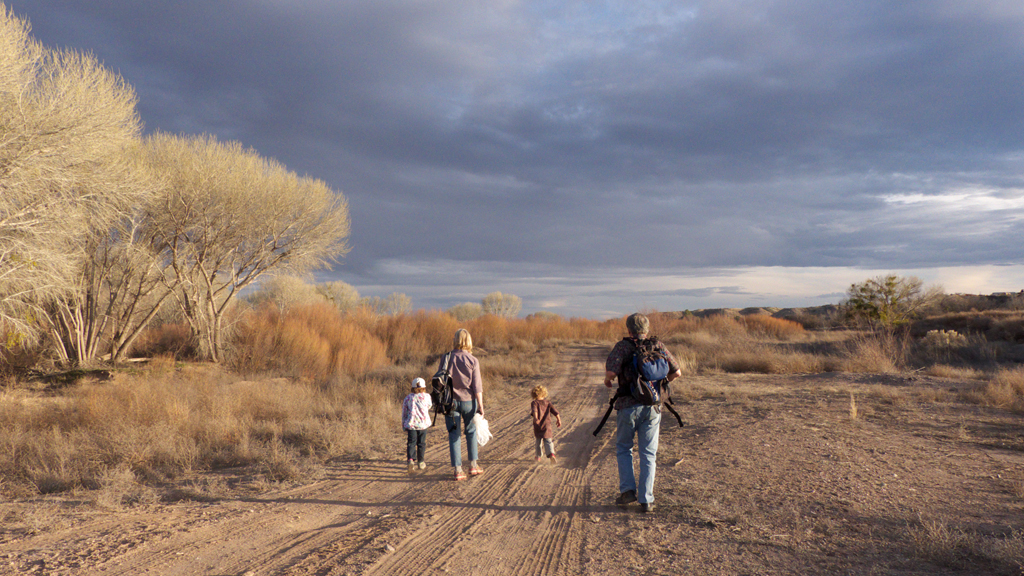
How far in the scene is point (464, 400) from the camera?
6.00 metres

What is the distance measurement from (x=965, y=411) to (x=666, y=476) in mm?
7776

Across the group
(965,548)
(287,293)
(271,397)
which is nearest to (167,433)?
(271,397)

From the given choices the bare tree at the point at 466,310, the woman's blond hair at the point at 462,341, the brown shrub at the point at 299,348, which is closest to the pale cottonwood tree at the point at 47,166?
the brown shrub at the point at 299,348

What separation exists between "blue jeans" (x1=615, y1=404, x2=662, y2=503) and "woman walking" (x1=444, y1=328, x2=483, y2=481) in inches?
71.3

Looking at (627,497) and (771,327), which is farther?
(771,327)

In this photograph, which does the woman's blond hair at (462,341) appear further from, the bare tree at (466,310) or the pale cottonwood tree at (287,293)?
the bare tree at (466,310)

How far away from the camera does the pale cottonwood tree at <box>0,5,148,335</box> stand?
34.6ft

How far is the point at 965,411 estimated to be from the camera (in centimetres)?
960

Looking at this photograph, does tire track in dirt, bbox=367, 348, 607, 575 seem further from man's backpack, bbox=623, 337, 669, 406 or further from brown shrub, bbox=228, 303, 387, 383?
brown shrub, bbox=228, 303, 387, 383

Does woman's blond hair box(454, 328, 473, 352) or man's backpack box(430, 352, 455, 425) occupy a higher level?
woman's blond hair box(454, 328, 473, 352)

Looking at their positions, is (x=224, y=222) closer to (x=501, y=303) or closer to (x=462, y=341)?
(x=462, y=341)

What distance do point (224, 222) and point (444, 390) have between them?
15161 mm

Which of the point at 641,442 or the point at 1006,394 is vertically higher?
the point at 641,442

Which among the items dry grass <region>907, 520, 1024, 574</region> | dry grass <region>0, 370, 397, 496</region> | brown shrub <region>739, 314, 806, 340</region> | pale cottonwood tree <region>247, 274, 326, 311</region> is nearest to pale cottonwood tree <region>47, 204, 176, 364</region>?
dry grass <region>0, 370, 397, 496</region>
